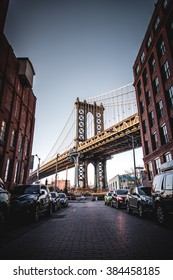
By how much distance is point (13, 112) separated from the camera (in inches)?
791

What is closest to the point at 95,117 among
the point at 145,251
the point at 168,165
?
the point at 168,165

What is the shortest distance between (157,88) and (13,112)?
62.7 feet

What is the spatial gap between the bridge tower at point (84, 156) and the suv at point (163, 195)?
154 ft

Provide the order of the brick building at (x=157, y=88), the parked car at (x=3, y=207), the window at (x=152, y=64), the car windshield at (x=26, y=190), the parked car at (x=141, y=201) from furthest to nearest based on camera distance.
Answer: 1. the window at (x=152, y=64)
2. the brick building at (x=157, y=88)
3. the parked car at (x=141, y=201)
4. the car windshield at (x=26, y=190)
5. the parked car at (x=3, y=207)

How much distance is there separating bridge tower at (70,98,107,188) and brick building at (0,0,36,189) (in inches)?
1201

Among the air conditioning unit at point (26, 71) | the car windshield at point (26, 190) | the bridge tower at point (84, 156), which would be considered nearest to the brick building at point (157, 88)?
the car windshield at point (26, 190)

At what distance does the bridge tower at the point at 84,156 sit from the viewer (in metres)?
58.3

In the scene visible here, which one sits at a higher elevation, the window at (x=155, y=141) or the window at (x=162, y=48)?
the window at (x=162, y=48)

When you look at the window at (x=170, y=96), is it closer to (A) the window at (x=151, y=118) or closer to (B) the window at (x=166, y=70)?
(B) the window at (x=166, y=70)

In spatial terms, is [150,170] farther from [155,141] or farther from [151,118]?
[151,118]

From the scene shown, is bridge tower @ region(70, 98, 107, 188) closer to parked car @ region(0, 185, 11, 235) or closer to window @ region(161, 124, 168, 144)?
window @ region(161, 124, 168, 144)

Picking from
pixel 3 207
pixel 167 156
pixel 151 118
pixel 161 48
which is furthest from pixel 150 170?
pixel 3 207

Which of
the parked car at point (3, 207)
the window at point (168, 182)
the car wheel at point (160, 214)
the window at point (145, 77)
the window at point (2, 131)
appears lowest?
the car wheel at point (160, 214)
